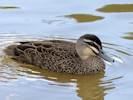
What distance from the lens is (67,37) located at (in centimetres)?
1106

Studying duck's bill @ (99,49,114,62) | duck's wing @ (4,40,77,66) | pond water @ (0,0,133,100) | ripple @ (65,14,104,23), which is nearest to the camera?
pond water @ (0,0,133,100)

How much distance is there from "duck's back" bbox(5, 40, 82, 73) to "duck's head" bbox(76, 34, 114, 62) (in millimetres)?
124

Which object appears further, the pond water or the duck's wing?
the duck's wing

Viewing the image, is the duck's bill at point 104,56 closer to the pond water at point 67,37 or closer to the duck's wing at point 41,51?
the pond water at point 67,37

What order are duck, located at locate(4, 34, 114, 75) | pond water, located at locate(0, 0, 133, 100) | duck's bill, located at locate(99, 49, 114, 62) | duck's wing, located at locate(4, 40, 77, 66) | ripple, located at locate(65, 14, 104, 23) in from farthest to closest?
ripple, located at locate(65, 14, 104, 23), duck's wing, located at locate(4, 40, 77, 66), duck, located at locate(4, 34, 114, 75), duck's bill, located at locate(99, 49, 114, 62), pond water, located at locate(0, 0, 133, 100)

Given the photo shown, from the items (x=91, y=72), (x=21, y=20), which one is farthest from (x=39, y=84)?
(x=21, y=20)

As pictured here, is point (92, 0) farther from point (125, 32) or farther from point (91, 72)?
point (91, 72)

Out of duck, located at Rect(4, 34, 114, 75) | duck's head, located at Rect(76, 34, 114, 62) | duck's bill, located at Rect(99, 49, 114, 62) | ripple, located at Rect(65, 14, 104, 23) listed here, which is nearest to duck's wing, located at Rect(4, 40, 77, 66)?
duck, located at Rect(4, 34, 114, 75)

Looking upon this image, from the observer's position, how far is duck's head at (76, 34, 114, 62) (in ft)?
32.0

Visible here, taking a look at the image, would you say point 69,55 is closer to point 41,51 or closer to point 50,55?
point 50,55

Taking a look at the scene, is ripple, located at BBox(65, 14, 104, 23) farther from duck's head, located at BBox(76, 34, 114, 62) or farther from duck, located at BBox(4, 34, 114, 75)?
duck's head, located at BBox(76, 34, 114, 62)

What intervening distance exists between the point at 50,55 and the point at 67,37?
109 cm

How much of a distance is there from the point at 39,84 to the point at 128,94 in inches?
52.8

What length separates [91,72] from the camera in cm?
996
